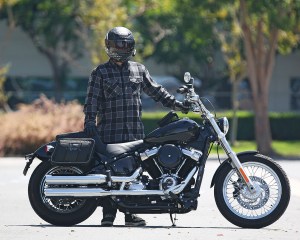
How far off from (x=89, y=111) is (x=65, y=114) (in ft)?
55.4

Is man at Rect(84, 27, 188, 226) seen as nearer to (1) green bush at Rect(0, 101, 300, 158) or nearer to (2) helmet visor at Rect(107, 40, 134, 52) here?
(2) helmet visor at Rect(107, 40, 134, 52)

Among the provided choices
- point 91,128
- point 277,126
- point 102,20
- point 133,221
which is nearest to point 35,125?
point 102,20

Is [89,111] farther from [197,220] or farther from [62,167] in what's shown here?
[197,220]

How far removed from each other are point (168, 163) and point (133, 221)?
2.76 feet

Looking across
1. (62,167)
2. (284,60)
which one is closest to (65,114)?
(62,167)

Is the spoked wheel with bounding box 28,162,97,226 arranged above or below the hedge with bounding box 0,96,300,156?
above

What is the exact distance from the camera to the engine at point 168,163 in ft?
34.2

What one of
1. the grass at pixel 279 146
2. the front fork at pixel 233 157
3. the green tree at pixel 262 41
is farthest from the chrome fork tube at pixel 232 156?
the grass at pixel 279 146

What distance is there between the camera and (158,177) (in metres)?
10.5

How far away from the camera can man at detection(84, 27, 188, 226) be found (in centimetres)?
1074

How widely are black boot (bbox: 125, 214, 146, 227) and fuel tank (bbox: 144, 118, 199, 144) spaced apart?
88 cm

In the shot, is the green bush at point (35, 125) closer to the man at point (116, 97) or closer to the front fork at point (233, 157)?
the man at point (116, 97)

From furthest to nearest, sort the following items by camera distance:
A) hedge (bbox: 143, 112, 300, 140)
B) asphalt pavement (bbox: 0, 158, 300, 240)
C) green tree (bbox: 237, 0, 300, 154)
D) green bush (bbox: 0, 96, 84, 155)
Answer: hedge (bbox: 143, 112, 300, 140) → green tree (bbox: 237, 0, 300, 154) → green bush (bbox: 0, 96, 84, 155) → asphalt pavement (bbox: 0, 158, 300, 240)

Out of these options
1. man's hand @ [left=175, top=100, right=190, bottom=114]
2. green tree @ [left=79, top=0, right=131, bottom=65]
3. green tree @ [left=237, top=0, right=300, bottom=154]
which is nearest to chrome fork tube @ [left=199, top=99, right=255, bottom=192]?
man's hand @ [left=175, top=100, right=190, bottom=114]
